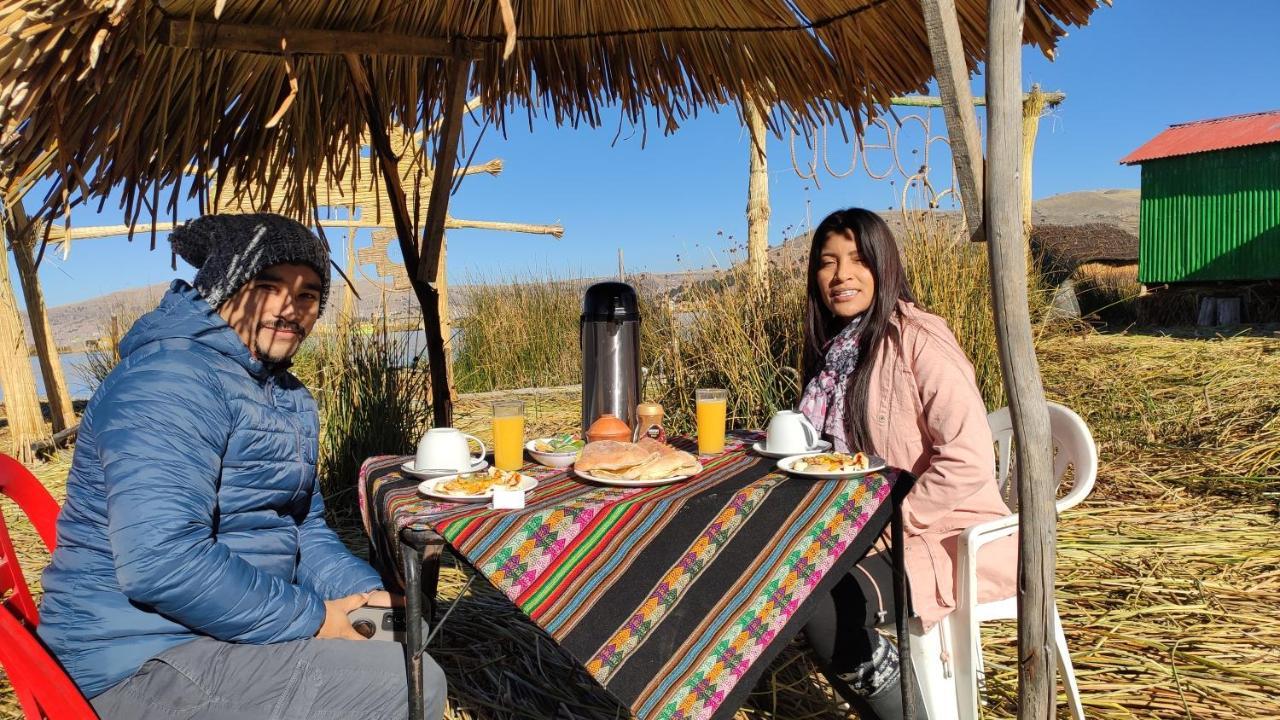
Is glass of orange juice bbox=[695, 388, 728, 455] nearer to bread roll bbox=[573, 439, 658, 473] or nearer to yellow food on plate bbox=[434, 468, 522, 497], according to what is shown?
bread roll bbox=[573, 439, 658, 473]

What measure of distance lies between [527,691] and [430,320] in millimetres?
1486

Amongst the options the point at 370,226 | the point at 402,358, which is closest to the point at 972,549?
the point at 402,358

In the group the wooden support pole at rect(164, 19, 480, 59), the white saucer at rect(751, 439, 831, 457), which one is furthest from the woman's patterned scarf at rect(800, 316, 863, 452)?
the wooden support pole at rect(164, 19, 480, 59)

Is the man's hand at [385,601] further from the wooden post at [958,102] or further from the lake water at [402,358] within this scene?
the lake water at [402,358]

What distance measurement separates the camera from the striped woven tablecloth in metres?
1.68

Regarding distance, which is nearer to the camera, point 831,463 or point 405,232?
Answer: point 831,463

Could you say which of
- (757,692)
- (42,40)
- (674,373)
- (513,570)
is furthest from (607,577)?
(674,373)

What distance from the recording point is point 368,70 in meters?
3.24

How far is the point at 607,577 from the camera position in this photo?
172 centimetres

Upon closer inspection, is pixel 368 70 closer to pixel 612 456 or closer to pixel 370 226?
pixel 612 456

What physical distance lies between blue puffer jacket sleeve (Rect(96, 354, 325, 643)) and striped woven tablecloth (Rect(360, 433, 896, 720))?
302 millimetres

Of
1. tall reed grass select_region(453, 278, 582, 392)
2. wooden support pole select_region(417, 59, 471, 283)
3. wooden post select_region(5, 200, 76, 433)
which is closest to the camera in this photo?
wooden support pole select_region(417, 59, 471, 283)

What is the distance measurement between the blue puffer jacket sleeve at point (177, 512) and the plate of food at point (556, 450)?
658 millimetres

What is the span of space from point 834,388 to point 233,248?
167 cm
